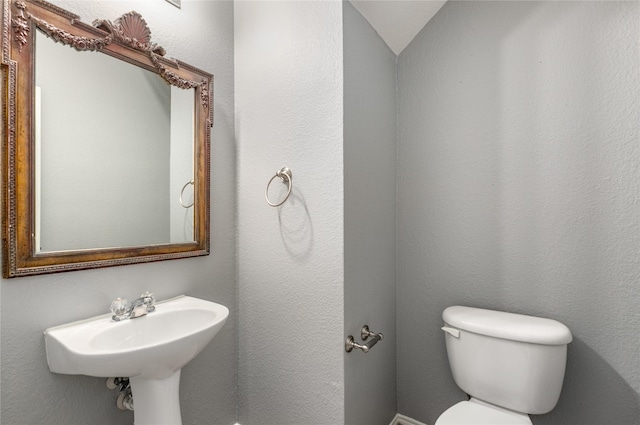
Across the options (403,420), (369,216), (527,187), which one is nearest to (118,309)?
(369,216)

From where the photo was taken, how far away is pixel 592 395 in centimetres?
124

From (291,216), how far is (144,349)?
2.33ft

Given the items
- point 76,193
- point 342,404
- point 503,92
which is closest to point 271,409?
point 342,404

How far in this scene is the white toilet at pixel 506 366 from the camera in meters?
1.14

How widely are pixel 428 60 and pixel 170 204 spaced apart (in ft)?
4.66

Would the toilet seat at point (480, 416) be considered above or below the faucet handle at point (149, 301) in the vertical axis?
below

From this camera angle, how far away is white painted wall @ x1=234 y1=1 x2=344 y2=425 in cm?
124

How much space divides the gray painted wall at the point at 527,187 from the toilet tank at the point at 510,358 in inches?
7.5

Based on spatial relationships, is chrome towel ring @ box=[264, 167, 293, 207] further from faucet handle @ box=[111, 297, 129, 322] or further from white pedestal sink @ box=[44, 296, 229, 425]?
faucet handle @ box=[111, 297, 129, 322]

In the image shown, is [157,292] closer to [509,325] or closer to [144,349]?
[144,349]

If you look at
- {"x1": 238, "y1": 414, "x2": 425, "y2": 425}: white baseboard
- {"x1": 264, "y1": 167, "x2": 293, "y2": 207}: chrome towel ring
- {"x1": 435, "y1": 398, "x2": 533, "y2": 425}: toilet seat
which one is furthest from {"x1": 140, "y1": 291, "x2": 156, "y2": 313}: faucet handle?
{"x1": 238, "y1": 414, "x2": 425, "y2": 425}: white baseboard

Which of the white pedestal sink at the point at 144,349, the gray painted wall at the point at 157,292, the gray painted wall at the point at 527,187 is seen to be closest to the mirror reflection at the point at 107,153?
the gray painted wall at the point at 157,292

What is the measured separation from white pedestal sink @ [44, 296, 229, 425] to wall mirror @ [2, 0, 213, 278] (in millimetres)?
210

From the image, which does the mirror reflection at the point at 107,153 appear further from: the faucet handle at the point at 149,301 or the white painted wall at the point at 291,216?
the white painted wall at the point at 291,216
